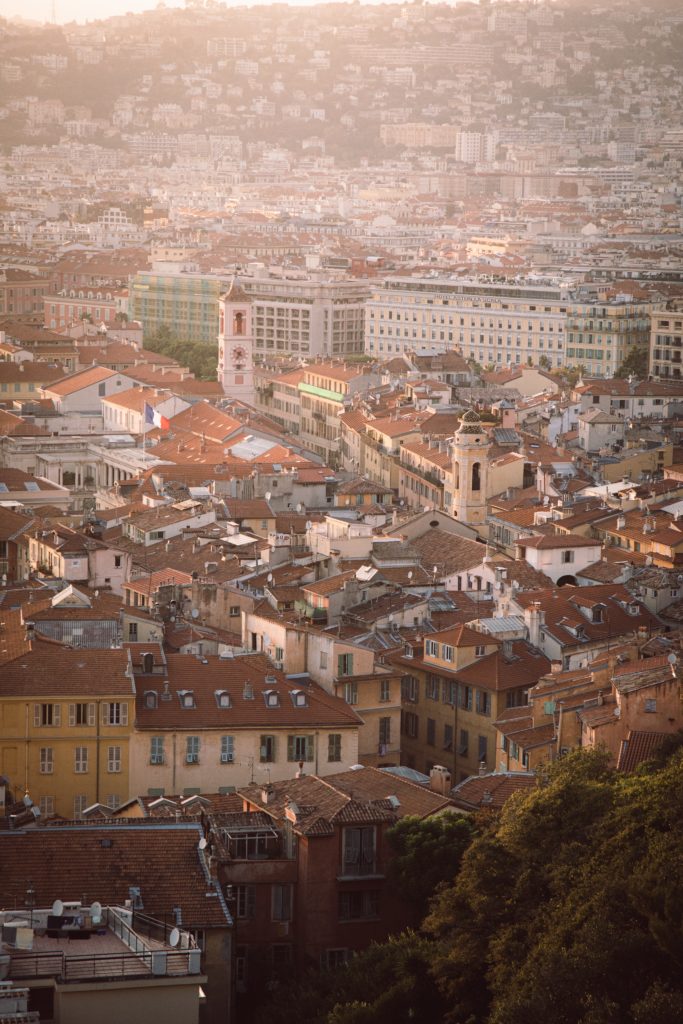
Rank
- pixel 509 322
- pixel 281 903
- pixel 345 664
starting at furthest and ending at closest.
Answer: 1. pixel 509 322
2. pixel 345 664
3. pixel 281 903

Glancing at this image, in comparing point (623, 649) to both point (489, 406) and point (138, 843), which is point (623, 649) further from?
point (489, 406)

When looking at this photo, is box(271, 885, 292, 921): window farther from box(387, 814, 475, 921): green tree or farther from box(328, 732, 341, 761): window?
box(328, 732, 341, 761): window

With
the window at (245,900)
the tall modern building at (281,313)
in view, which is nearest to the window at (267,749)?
the window at (245,900)

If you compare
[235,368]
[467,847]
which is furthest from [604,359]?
[467,847]

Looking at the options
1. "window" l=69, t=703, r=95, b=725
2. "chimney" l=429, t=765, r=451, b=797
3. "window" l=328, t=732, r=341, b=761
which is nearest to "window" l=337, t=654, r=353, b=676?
"window" l=328, t=732, r=341, b=761

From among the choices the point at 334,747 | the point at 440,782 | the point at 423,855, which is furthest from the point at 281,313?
the point at 423,855

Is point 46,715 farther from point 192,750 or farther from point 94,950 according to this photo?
point 94,950
